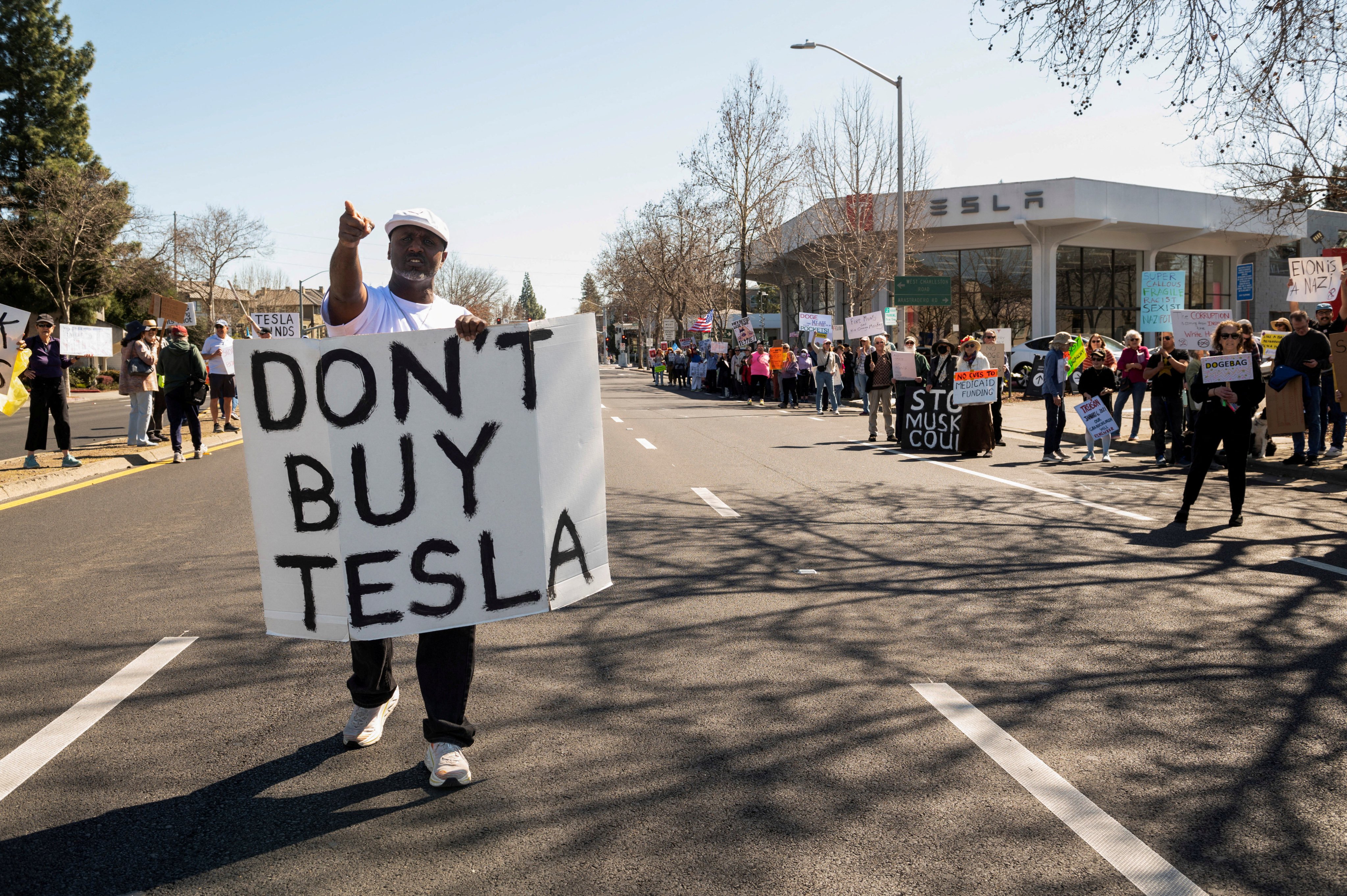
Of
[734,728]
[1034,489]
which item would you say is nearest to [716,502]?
[1034,489]

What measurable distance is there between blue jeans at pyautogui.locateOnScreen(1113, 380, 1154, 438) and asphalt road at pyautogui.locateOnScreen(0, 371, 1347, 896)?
9.61 meters

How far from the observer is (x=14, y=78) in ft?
169

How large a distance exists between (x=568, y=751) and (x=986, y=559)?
459cm

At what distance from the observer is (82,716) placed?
175 inches

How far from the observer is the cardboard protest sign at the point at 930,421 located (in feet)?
54.7

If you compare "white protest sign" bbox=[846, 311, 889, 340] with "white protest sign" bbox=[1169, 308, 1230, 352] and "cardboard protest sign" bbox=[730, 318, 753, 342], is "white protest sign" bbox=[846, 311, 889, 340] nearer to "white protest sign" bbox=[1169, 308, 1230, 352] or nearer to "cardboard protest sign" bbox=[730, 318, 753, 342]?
"white protest sign" bbox=[1169, 308, 1230, 352]

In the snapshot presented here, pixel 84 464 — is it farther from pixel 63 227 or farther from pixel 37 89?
pixel 37 89

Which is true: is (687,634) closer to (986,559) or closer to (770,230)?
(986,559)

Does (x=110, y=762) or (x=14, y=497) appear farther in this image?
(x=14, y=497)

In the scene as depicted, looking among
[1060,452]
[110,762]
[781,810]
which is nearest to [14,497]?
[110,762]

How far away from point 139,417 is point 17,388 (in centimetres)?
276

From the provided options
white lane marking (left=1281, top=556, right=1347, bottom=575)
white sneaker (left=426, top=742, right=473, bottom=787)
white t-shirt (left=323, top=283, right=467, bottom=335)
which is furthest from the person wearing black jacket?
white sneaker (left=426, top=742, right=473, bottom=787)

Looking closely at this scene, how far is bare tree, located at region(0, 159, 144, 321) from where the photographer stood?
1885 inches

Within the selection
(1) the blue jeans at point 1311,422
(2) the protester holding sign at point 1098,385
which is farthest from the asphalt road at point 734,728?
(2) the protester holding sign at point 1098,385
